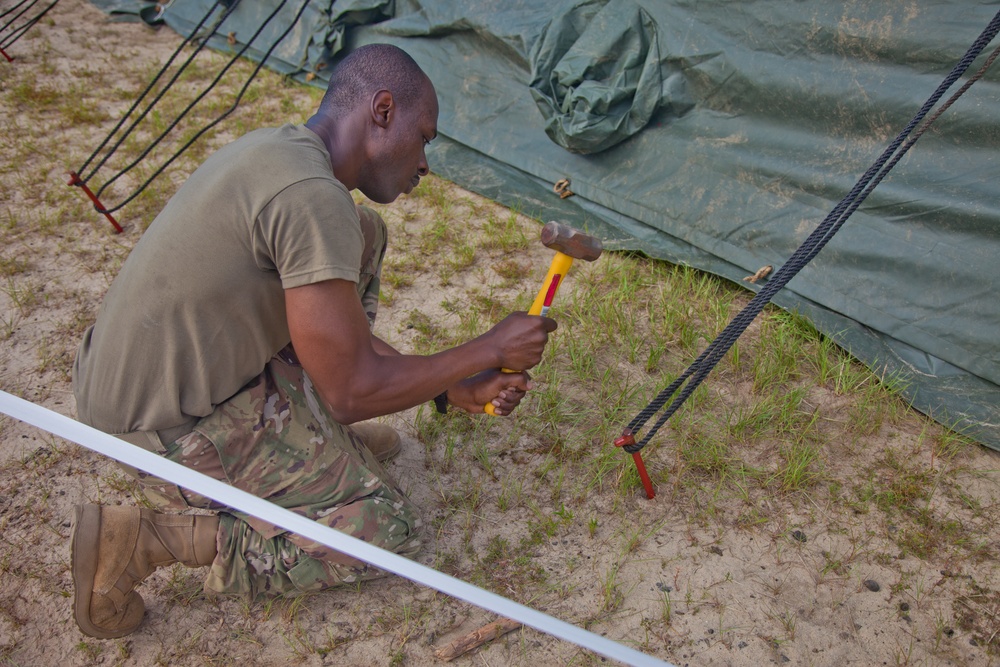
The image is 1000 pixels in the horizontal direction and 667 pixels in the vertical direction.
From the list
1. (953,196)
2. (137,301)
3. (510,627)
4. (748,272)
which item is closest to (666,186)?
(748,272)

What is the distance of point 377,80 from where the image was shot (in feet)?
6.57

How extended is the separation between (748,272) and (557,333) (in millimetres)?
907

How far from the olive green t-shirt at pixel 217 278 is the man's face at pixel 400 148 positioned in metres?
0.18

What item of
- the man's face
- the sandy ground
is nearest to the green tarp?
the sandy ground

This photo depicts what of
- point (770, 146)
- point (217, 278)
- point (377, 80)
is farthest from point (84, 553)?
point (770, 146)

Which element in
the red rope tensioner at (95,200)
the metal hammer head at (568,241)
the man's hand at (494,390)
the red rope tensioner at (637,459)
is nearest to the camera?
the metal hammer head at (568,241)

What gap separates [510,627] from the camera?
85.0 inches

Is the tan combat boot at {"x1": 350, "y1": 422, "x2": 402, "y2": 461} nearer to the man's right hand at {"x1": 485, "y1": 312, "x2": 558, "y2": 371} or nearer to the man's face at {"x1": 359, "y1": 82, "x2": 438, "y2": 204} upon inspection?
the man's right hand at {"x1": 485, "y1": 312, "x2": 558, "y2": 371}

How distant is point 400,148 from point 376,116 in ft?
0.32

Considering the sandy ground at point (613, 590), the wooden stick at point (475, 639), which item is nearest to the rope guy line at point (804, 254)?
the sandy ground at point (613, 590)

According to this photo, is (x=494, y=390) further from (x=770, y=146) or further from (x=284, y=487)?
(x=770, y=146)

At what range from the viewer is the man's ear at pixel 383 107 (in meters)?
1.99

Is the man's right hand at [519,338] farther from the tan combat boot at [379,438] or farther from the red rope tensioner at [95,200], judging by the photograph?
the red rope tensioner at [95,200]

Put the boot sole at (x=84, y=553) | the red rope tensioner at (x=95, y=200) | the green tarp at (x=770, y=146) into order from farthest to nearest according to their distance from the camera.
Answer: the red rope tensioner at (x=95, y=200) → the green tarp at (x=770, y=146) → the boot sole at (x=84, y=553)
